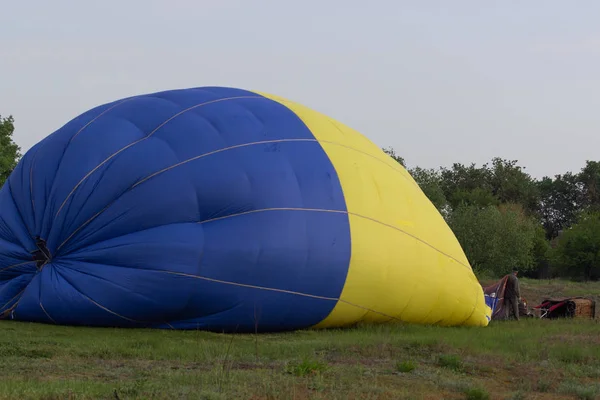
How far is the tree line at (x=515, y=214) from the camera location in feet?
119

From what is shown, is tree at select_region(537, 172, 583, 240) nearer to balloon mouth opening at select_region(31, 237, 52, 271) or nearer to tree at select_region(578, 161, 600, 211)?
tree at select_region(578, 161, 600, 211)

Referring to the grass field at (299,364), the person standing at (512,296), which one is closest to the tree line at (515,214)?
the person standing at (512,296)

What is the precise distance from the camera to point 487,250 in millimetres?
36062

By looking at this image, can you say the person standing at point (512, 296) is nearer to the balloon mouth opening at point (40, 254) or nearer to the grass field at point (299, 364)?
the grass field at point (299, 364)

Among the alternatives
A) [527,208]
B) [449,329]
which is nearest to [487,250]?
[449,329]

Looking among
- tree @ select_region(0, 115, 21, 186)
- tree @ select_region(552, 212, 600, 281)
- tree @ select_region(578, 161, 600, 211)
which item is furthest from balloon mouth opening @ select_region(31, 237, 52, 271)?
tree @ select_region(578, 161, 600, 211)

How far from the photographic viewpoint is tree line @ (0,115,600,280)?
3619 cm

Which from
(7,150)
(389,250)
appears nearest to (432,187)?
(7,150)

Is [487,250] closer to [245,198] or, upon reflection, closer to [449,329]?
[449,329]

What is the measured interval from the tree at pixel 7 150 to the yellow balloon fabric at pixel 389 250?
21.8 meters

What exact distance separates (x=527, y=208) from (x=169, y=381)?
65275 millimetres

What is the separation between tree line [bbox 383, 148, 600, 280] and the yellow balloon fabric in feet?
75.7

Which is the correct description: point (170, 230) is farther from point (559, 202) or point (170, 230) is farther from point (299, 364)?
point (559, 202)

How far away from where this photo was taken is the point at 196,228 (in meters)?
10.2
